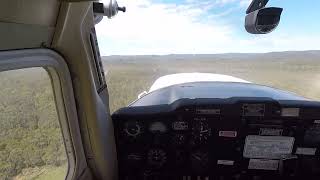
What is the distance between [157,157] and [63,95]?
4.14 ft

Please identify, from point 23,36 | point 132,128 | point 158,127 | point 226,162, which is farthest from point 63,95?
point 226,162

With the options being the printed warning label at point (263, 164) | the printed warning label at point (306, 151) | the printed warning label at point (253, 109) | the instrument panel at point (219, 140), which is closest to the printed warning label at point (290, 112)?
the instrument panel at point (219, 140)

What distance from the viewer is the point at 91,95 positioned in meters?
3.21

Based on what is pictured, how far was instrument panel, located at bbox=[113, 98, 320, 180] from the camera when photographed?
12.2 feet

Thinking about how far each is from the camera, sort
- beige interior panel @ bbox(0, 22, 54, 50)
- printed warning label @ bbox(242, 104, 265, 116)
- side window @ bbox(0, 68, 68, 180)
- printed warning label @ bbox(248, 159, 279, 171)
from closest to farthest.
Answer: beige interior panel @ bbox(0, 22, 54, 50) < side window @ bbox(0, 68, 68, 180) < printed warning label @ bbox(242, 104, 265, 116) < printed warning label @ bbox(248, 159, 279, 171)

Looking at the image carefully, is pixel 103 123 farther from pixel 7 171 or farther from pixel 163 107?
pixel 7 171

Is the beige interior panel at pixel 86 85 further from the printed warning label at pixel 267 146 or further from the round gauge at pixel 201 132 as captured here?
the printed warning label at pixel 267 146

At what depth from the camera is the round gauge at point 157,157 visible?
3.90 meters

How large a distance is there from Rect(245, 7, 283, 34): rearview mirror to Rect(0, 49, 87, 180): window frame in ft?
3.89

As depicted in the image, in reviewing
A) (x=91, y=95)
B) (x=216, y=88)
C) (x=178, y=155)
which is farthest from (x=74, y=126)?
(x=216, y=88)

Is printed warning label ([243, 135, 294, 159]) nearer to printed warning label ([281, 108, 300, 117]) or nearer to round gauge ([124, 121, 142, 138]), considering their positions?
printed warning label ([281, 108, 300, 117])

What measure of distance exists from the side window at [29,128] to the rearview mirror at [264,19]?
125 centimetres

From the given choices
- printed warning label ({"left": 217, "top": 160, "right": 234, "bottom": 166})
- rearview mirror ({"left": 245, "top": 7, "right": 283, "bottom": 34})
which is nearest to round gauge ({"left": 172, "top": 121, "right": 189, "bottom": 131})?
printed warning label ({"left": 217, "top": 160, "right": 234, "bottom": 166})

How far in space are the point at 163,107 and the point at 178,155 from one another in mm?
456
